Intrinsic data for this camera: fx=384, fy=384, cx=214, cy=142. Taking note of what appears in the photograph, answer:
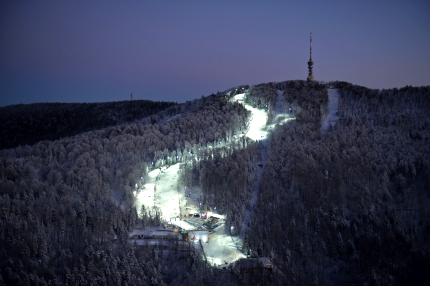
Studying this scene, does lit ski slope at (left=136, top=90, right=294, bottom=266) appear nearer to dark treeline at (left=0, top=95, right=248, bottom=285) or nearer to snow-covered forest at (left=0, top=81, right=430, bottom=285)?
snow-covered forest at (left=0, top=81, right=430, bottom=285)

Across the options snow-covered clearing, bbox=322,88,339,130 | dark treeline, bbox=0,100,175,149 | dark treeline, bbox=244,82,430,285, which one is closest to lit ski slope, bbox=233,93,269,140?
dark treeline, bbox=244,82,430,285

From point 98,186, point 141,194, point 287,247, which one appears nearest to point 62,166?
point 98,186

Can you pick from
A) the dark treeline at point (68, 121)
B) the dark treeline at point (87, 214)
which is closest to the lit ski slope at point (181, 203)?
the dark treeline at point (87, 214)

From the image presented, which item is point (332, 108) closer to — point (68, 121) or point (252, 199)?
point (252, 199)

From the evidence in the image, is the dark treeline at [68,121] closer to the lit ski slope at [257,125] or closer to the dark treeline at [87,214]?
the lit ski slope at [257,125]

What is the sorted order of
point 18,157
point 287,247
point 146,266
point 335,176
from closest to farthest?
point 146,266
point 287,247
point 335,176
point 18,157

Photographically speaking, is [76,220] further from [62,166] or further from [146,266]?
[62,166]

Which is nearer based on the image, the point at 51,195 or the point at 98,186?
the point at 51,195

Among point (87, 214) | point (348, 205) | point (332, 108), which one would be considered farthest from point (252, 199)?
point (332, 108)
